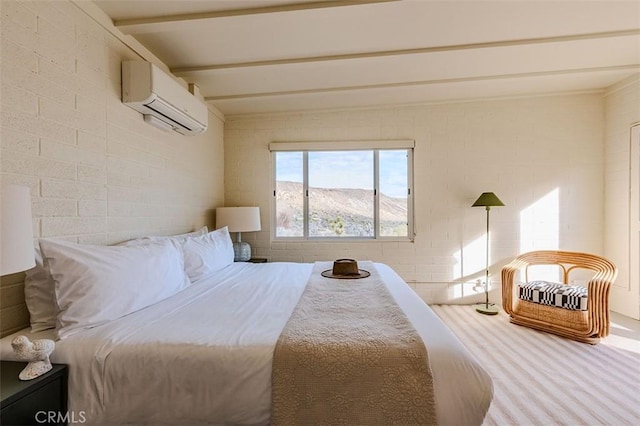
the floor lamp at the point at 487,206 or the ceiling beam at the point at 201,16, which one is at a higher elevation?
the ceiling beam at the point at 201,16

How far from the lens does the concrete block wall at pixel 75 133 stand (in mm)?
1389

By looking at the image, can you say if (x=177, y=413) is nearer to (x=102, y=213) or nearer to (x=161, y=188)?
(x=102, y=213)

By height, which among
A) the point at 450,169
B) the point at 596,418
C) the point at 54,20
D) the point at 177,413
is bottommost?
the point at 596,418

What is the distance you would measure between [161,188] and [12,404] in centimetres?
184

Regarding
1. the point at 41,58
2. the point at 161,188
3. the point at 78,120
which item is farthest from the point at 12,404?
the point at 161,188

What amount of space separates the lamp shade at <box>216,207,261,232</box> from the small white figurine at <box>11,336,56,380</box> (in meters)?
2.26

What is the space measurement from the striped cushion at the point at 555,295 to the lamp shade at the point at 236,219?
302 cm

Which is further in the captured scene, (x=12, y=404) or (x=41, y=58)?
(x=41, y=58)

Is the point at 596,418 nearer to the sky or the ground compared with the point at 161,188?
nearer to the ground

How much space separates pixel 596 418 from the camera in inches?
64.7

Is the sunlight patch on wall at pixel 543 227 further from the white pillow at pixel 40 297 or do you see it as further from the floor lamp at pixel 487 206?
the white pillow at pixel 40 297

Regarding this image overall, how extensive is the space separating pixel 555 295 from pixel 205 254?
325 centimetres

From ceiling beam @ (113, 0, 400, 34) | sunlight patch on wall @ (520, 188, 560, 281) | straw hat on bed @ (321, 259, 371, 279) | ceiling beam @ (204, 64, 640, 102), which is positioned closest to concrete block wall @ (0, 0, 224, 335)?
ceiling beam @ (113, 0, 400, 34)
